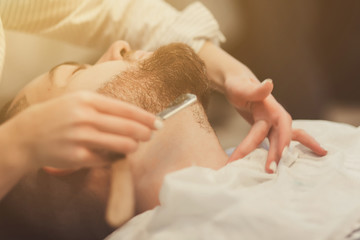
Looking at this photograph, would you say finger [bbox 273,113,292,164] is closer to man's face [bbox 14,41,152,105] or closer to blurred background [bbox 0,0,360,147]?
man's face [bbox 14,41,152,105]

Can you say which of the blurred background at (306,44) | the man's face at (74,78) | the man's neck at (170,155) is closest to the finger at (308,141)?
the man's neck at (170,155)

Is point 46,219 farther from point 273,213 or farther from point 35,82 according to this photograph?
point 273,213

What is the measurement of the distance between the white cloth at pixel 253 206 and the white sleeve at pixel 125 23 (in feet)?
1.27

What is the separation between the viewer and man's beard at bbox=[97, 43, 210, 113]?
459 millimetres

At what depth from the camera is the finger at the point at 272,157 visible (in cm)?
46

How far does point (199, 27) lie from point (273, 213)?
0.50 metres

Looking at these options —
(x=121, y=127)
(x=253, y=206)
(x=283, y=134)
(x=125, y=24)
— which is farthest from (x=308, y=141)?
(x=125, y=24)

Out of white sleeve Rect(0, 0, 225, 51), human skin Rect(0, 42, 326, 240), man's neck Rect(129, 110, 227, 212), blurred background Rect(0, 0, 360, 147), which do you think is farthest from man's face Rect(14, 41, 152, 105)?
blurred background Rect(0, 0, 360, 147)

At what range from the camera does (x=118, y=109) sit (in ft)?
1.00

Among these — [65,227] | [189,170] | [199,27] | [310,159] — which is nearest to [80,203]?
[65,227]

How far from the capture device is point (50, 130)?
301 mm

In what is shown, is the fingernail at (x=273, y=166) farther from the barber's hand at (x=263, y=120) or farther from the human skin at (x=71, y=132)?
the human skin at (x=71, y=132)

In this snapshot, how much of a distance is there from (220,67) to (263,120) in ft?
0.56

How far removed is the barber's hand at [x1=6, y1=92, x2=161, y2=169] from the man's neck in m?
0.12
